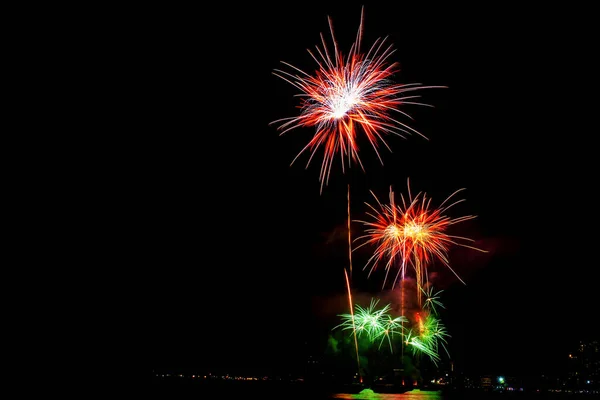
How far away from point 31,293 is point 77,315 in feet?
27.3

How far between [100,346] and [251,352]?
50.7 m

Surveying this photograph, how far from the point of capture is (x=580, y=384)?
112562mm

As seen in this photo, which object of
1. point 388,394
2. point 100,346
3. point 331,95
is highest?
point 331,95

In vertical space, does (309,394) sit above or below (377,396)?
above

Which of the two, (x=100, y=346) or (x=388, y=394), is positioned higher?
(x=100, y=346)

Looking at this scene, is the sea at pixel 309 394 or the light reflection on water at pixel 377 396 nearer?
the light reflection on water at pixel 377 396

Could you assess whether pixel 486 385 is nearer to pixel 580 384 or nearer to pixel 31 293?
pixel 580 384

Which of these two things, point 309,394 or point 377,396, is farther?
point 309,394

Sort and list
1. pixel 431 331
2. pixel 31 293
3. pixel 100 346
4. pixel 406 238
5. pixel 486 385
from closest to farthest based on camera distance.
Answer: pixel 406 238
pixel 31 293
pixel 431 331
pixel 100 346
pixel 486 385

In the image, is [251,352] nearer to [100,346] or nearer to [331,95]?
[100,346]

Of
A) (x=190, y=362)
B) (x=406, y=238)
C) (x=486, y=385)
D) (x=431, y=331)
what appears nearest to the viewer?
(x=406, y=238)

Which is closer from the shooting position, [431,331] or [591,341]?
[431,331]

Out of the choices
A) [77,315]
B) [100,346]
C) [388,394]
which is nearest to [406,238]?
[77,315]

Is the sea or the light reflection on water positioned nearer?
the light reflection on water
